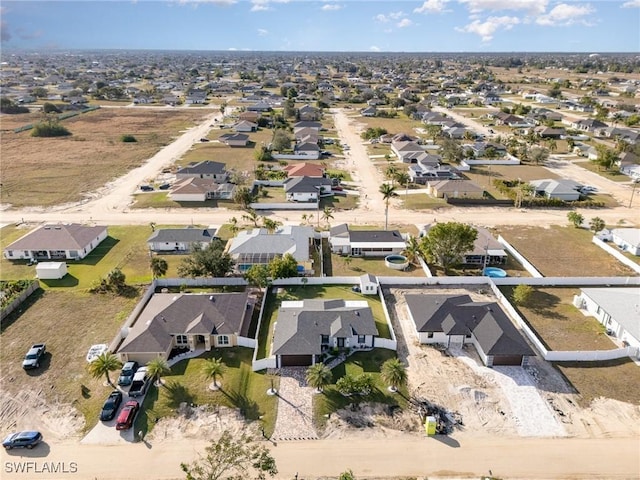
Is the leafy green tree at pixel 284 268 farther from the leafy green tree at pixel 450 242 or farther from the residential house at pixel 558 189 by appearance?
the residential house at pixel 558 189

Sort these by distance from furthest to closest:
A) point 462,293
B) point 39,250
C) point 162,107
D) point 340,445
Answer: point 162,107 < point 39,250 < point 462,293 < point 340,445

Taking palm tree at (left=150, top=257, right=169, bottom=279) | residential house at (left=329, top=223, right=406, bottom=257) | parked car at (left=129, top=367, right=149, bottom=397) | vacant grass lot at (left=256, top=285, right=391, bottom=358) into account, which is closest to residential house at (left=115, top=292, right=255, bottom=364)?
vacant grass lot at (left=256, top=285, right=391, bottom=358)

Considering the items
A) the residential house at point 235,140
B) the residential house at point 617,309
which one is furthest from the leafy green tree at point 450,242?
the residential house at point 235,140

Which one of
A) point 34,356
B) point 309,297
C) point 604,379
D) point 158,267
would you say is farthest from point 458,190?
point 34,356

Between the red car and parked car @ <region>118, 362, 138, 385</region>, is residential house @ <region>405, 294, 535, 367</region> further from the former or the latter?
parked car @ <region>118, 362, 138, 385</region>

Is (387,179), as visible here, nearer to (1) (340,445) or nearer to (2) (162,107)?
(1) (340,445)

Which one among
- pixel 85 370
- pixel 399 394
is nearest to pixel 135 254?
pixel 85 370
